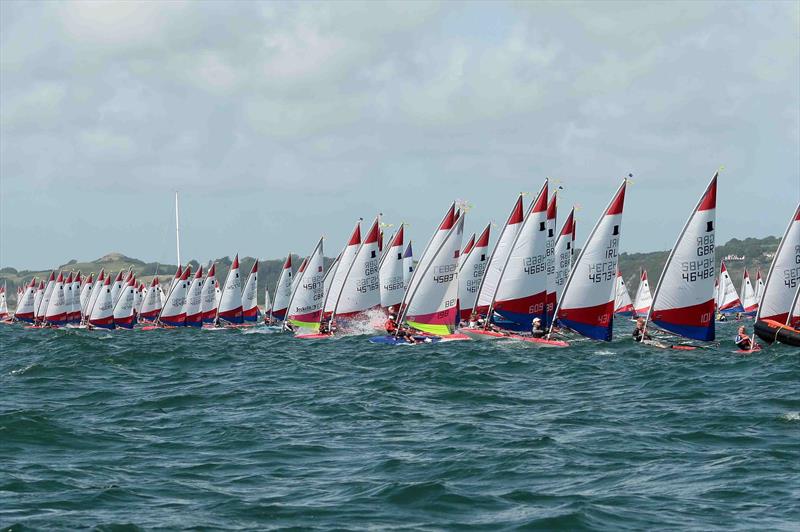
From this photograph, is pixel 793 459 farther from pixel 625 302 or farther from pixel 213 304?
pixel 625 302

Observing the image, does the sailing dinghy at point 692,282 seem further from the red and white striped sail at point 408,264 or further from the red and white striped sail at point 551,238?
the red and white striped sail at point 408,264

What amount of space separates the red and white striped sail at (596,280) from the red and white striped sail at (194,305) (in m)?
54.4

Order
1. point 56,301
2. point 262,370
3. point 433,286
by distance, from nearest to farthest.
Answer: point 262,370, point 433,286, point 56,301

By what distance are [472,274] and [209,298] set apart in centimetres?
4137

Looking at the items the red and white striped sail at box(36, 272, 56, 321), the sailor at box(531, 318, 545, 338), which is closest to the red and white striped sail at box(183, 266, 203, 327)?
the red and white striped sail at box(36, 272, 56, 321)

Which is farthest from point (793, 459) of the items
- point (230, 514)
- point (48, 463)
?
point (48, 463)

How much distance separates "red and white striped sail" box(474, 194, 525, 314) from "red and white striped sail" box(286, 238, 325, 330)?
1361cm

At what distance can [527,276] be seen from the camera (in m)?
49.7

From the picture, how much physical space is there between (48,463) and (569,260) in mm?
48354

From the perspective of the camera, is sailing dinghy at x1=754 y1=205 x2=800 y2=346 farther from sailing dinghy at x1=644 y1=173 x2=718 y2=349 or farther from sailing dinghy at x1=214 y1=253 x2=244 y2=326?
sailing dinghy at x1=214 y1=253 x2=244 y2=326

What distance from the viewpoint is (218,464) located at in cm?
1875

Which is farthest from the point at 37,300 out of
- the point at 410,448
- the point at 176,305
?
the point at 410,448

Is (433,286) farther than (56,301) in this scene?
No

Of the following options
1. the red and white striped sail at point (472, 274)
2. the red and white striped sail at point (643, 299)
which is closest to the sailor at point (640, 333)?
the red and white striped sail at point (472, 274)
